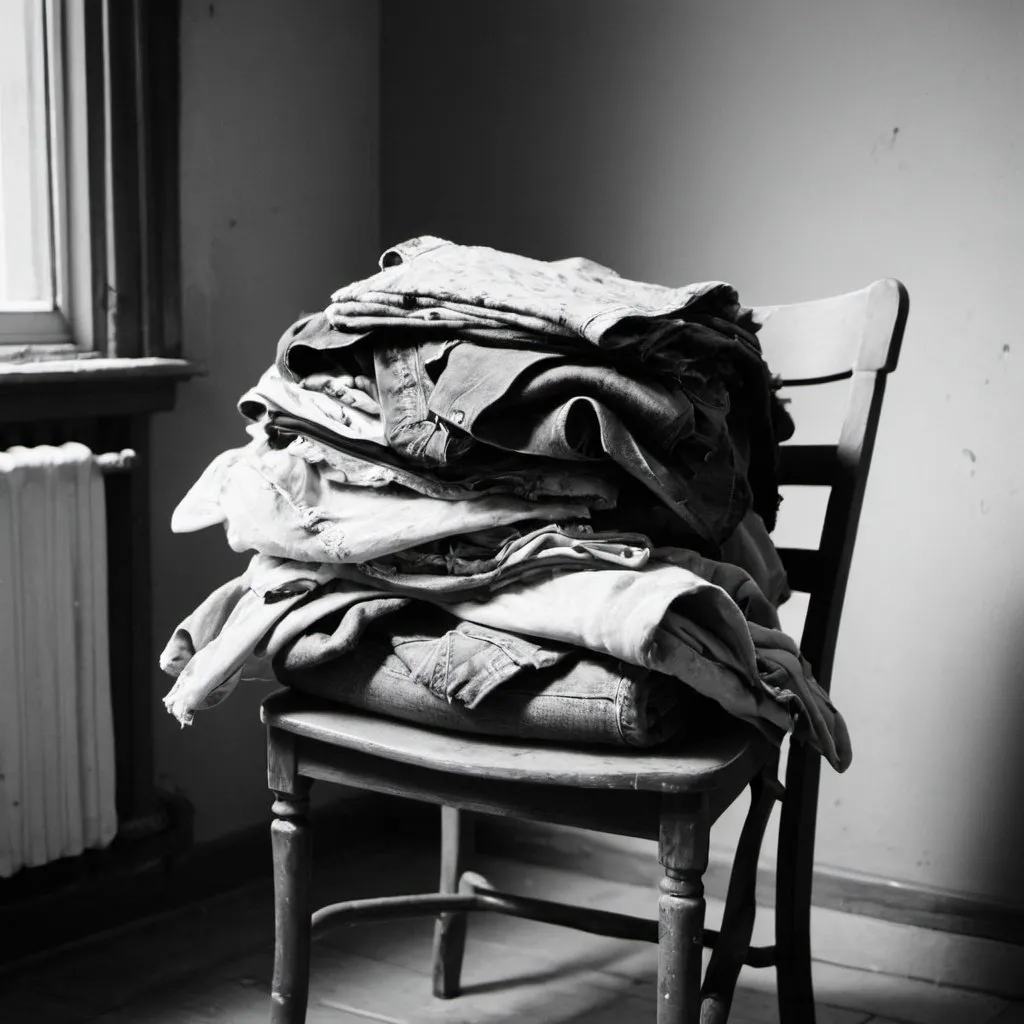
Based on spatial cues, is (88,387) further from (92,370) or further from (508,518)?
(508,518)

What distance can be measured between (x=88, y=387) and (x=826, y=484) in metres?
0.90

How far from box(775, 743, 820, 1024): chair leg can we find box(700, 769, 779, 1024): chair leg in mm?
34

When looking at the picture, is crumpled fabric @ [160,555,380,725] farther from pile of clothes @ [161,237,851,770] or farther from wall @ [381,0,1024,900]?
wall @ [381,0,1024,900]

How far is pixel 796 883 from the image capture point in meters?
1.33

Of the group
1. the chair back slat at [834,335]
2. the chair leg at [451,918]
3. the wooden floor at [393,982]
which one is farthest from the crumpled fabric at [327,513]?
the wooden floor at [393,982]

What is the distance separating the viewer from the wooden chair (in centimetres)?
103

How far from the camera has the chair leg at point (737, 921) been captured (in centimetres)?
123

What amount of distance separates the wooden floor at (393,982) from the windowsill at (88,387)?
687 millimetres

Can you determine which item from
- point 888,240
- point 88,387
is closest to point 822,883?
point 888,240

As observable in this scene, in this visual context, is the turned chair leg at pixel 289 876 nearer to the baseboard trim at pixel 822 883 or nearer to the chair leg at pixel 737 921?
the chair leg at pixel 737 921

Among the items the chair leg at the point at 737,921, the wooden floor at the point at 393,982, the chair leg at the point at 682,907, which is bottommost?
the wooden floor at the point at 393,982

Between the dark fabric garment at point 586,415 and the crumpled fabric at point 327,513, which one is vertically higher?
the dark fabric garment at point 586,415

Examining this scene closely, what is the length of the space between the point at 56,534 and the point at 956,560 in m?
1.11

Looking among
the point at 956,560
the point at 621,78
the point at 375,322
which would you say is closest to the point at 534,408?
the point at 375,322
